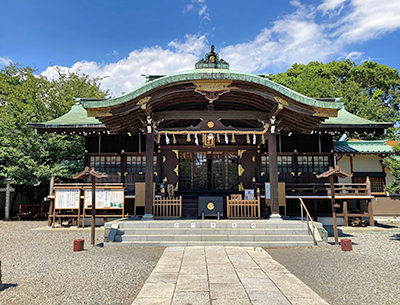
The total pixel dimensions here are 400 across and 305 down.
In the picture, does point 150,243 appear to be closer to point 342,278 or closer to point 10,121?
point 342,278

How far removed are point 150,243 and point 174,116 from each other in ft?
17.3

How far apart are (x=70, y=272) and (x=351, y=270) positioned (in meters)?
6.69

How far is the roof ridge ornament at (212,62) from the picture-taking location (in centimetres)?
1138

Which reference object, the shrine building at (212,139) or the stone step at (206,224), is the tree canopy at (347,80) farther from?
the stone step at (206,224)

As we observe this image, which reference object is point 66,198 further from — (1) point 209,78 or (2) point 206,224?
(1) point 209,78

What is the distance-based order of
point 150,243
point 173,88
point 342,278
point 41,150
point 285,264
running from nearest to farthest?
1. point 342,278
2. point 285,264
3. point 150,243
4. point 173,88
5. point 41,150

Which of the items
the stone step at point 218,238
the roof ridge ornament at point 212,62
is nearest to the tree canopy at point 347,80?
the roof ridge ornament at point 212,62

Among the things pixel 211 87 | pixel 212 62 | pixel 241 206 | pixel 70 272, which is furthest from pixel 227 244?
pixel 212 62

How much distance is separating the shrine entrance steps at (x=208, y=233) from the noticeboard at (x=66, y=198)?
13.4 feet

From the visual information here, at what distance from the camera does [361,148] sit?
1656 cm

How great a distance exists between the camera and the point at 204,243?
9484 millimetres

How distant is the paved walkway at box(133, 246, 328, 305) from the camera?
4700mm

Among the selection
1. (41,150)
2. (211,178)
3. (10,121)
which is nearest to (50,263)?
(211,178)

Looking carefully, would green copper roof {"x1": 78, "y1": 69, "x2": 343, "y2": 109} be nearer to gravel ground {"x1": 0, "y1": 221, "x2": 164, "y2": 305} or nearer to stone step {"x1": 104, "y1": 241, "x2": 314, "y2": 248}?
stone step {"x1": 104, "y1": 241, "x2": 314, "y2": 248}
